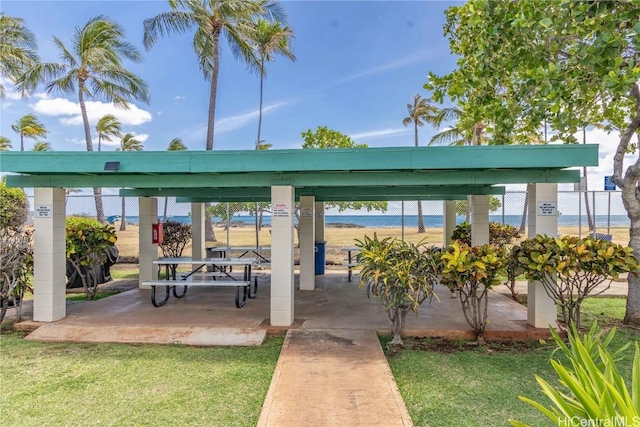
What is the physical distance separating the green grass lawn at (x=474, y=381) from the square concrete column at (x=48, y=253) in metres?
5.20

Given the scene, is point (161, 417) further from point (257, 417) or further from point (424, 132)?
point (424, 132)

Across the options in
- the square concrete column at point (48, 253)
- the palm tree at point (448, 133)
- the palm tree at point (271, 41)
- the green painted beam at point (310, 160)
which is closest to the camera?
the green painted beam at point (310, 160)

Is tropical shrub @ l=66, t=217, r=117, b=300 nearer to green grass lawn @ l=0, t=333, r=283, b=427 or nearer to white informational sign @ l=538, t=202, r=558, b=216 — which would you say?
green grass lawn @ l=0, t=333, r=283, b=427

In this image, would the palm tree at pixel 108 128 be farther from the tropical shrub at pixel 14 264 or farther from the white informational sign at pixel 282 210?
the white informational sign at pixel 282 210

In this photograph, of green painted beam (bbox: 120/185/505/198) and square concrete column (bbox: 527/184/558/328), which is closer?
square concrete column (bbox: 527/184/558/328)

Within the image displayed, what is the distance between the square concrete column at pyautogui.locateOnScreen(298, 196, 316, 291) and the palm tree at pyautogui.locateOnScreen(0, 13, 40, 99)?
15.9m

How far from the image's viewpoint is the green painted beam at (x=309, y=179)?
5117 millimetres

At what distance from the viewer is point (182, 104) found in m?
26.2

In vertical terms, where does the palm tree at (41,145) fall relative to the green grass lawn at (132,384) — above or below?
above

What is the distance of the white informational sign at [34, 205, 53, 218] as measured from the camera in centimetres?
556

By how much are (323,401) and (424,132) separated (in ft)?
76.1

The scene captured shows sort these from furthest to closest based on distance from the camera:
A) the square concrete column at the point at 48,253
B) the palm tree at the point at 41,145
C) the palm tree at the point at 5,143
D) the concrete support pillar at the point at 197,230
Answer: the palm tree at the point at 41,145 → the palm tree at the point at 5,143 → the concrete support pillar at the point at 197,230 → the square concrete column at the point at 48,253

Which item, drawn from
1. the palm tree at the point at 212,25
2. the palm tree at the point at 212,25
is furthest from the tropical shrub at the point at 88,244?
the palm tree at the point at 212,25

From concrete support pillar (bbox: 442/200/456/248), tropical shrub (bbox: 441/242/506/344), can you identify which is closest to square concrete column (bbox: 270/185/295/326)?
tropical shrub (bbox: 441/242/506/344)
